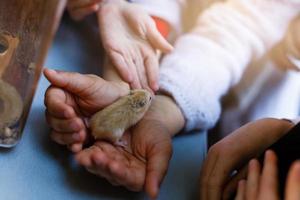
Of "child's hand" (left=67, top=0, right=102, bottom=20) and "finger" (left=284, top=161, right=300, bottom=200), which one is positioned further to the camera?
"child's hand" (left=67, top=0, right=102, bottom=20)

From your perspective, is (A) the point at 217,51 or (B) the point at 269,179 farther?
(A) the point at 217,51

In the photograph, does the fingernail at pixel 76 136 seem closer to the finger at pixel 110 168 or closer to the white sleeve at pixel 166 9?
the finger at pixel 110 168

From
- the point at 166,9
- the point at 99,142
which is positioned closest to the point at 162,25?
the point at 166,9

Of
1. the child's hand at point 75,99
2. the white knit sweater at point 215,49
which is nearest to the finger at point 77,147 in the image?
the child's hand at point 75,99

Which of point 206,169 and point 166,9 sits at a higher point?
point 166,9

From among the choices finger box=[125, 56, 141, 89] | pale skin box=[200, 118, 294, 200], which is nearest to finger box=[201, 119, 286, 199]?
pale skin box=[200, 118, 294, 200]

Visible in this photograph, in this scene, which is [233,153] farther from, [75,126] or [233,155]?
[75,126]

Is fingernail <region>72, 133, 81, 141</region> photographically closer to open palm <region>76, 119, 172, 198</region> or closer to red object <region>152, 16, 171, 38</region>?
open palm <region>76, 119, 172, 198</region>
